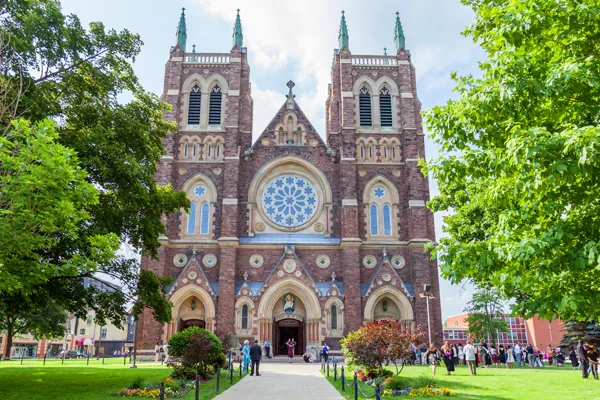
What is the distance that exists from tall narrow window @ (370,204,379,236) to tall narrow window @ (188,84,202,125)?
14.7m

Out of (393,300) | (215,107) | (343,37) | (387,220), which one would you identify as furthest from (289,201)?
(343,37)

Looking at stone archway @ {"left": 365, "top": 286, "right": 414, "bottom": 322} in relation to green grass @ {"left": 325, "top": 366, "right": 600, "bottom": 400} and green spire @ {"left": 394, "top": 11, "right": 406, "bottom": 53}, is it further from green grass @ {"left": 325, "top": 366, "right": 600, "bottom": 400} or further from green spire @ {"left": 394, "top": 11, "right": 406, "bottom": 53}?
green spire @ {"left": 394, "top": 11, "right": 406, "bottom": 53}

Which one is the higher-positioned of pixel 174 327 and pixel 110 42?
pixel 110 42

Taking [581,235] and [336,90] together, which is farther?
[336,90]

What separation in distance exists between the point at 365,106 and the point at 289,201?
989cm

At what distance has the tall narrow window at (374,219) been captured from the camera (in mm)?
35188

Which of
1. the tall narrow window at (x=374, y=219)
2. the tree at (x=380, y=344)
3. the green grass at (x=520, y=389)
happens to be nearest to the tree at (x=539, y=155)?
the green grass at (x=520, y=389)

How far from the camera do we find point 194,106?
125 ft

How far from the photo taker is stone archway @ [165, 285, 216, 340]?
31656mm

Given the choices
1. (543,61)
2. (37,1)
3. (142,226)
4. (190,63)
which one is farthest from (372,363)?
(190,63)

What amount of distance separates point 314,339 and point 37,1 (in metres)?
23.6

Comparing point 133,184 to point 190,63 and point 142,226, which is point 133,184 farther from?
point 190,63

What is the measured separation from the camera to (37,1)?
16.4 meters

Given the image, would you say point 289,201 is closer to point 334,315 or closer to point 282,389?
point 334,315
